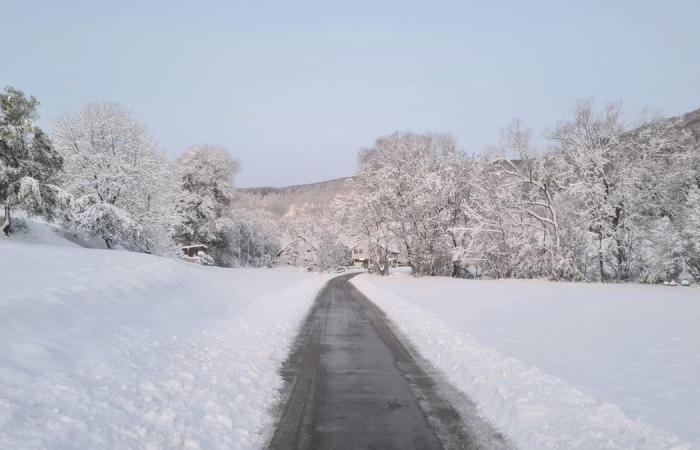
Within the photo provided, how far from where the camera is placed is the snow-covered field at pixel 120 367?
512 cm

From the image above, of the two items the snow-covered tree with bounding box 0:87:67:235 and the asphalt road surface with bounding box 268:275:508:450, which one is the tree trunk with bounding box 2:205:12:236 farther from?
the asphalt road surface with bounding box 268:275:508:450

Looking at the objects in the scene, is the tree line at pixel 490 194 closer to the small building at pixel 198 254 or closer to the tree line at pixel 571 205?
the tree line at pixel 571 205

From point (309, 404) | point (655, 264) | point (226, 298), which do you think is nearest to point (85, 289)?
point (309, 404)

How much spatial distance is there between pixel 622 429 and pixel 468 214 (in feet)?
105

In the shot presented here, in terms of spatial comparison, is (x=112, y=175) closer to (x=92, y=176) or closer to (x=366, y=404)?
(x=92, y=176)

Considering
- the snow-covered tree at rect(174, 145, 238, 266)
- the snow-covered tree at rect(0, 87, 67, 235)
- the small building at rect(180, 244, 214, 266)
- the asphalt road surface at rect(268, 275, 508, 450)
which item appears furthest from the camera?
the snow-covered tree at rect(174, 145, 238, 266)

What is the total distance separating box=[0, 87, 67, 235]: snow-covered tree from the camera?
2412 centimetres

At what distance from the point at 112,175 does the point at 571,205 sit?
3387 centimetres

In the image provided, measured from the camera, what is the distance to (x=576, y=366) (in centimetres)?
894

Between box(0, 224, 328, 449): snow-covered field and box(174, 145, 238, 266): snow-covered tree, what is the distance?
40.0 metres

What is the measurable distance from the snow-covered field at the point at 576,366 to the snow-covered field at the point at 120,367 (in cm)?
364

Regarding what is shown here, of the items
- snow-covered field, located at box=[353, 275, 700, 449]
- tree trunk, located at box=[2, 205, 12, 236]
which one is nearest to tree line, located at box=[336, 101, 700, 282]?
snow-covered field, located at box=[353, 275, 700, 449]

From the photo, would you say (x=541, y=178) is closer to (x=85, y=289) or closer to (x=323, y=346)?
(x=323, y=346)

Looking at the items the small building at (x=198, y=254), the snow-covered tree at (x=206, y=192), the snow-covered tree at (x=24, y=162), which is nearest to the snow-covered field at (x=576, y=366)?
the snow-covered tree at (x=24, y=162)
